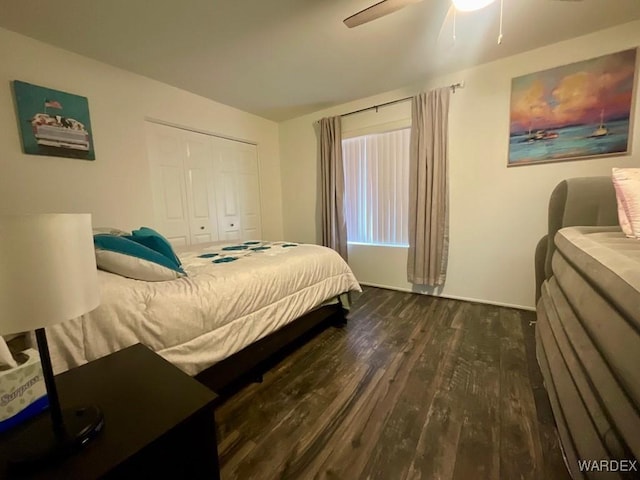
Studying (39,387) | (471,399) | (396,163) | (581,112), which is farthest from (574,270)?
(396,163)

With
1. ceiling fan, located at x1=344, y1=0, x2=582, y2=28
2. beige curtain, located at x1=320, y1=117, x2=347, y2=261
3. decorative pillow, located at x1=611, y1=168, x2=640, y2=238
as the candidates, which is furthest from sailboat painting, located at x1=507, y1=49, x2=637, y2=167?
beige curtain, located at x1=320, y1=117, x2=347, y2=261

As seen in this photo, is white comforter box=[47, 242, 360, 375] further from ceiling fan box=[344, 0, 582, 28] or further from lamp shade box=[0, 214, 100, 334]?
ceiling fan box=[344, 0, 582, 28]

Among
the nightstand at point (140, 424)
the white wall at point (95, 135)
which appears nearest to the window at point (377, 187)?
the white wall at point (95, 135)

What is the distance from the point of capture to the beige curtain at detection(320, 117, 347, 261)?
346 centimetres

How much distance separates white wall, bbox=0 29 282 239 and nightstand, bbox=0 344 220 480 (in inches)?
79.0

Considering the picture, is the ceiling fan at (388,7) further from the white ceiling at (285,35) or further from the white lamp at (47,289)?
the white lamp at (47,289)

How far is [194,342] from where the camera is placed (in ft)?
4.18

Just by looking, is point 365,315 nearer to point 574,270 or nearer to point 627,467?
point 574,270

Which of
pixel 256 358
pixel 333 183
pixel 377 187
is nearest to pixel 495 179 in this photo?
pixel 377 187

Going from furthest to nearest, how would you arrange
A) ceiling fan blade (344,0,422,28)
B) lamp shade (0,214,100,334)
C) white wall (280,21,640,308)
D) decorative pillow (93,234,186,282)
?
white wall (280,21,640,308)
ceiling fan blade (344,0,422,28)
decorative pillow (93,234,186,282)
lamp shade (0,214,100,334)

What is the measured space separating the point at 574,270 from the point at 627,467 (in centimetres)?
85

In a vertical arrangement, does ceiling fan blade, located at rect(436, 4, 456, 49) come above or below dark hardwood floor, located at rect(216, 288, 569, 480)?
above

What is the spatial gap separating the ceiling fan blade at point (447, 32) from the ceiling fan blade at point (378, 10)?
55 cm

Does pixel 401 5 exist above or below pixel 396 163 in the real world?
above
